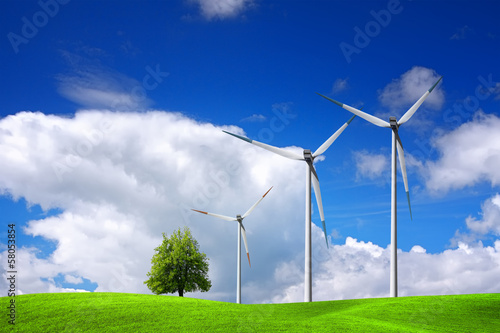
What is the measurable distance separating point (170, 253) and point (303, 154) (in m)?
31.2

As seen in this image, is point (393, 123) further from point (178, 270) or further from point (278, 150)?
point (178, 270)

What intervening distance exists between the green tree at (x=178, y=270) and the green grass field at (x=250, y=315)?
24773 mm

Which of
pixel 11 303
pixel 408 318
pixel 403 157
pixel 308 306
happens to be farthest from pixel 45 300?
pixel 403 157

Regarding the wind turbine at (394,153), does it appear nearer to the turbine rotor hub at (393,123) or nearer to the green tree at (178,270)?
the turbine rotor hub at (393,123)

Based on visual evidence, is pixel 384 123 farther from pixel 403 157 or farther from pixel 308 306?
pixel 308 306

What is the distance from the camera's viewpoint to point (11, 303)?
42.6 meters

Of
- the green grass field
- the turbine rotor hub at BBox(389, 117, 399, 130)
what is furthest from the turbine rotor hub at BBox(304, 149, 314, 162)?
the green grass field

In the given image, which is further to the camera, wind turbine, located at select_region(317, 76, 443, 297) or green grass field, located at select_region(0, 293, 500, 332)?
wind turbine, located at select_region(317, 76, 443, 297)

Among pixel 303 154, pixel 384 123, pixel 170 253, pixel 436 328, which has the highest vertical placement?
pixel 384 123

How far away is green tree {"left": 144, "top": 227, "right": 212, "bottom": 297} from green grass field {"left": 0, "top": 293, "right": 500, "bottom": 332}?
2477 cm

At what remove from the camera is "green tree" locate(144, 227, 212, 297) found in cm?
7338

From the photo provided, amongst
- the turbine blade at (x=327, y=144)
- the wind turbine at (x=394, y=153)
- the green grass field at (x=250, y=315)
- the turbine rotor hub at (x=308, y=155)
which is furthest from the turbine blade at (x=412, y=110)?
the green grass field at (x=250, y=315)

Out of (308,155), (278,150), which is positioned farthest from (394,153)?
(278,150)

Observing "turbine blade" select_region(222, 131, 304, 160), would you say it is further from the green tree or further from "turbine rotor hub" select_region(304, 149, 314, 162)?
the green tree
